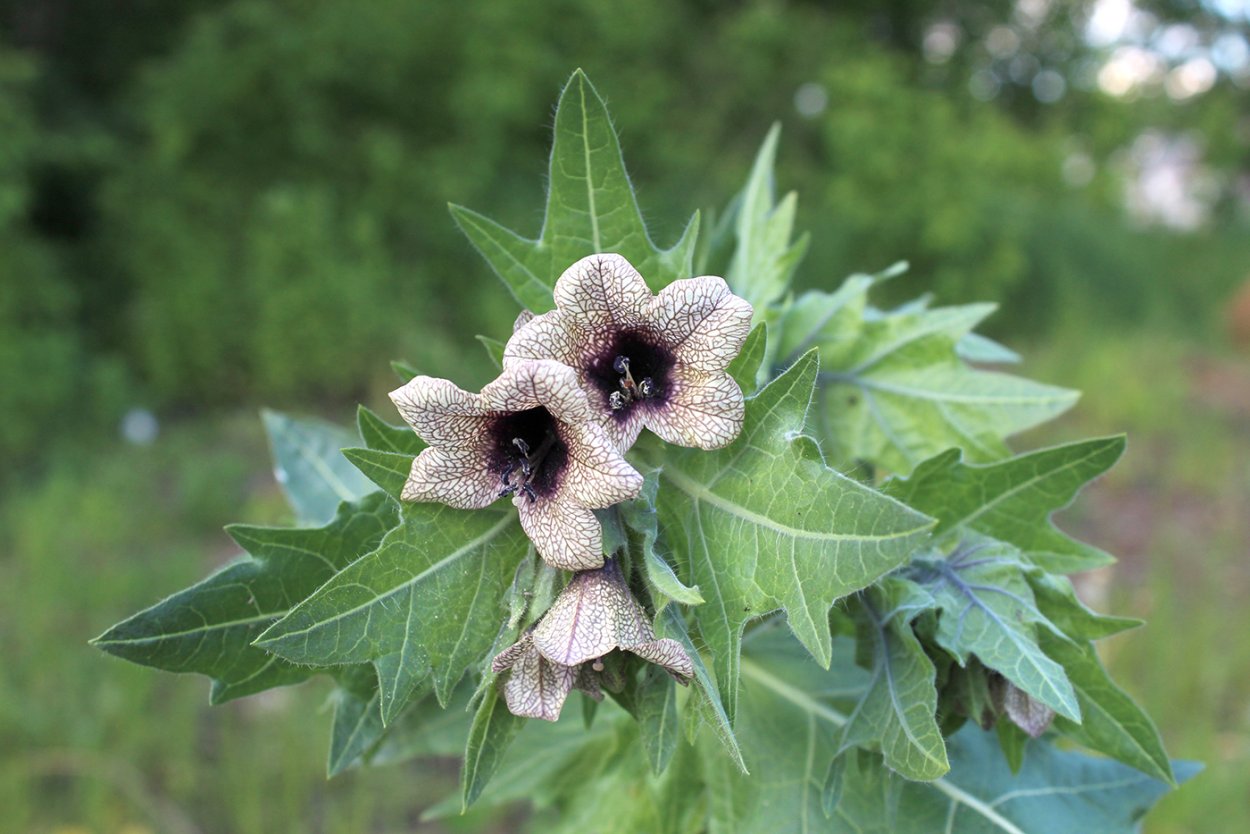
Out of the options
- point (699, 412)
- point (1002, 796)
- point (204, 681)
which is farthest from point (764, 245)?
point (204, 681)

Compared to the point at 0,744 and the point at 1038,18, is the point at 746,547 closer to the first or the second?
the point at 0,744

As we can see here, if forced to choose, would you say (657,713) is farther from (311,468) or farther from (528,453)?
(311,468)

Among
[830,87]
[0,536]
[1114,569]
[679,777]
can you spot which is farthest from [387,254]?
[679,777]

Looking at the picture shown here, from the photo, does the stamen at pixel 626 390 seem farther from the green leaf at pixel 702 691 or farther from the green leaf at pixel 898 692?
the green leaf at pixel 898 692

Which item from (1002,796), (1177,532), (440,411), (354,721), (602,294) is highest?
(602,294)

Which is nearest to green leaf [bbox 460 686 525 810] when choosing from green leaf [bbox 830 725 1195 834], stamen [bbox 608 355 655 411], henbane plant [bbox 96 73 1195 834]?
henbane plant [bbox 96 73 1195 834]

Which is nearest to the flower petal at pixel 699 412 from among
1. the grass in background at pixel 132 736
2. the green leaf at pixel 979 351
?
the green leaf at pixel 979 351

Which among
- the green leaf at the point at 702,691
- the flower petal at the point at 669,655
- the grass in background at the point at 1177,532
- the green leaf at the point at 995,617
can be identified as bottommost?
the grass in background at the point at 1177,532
